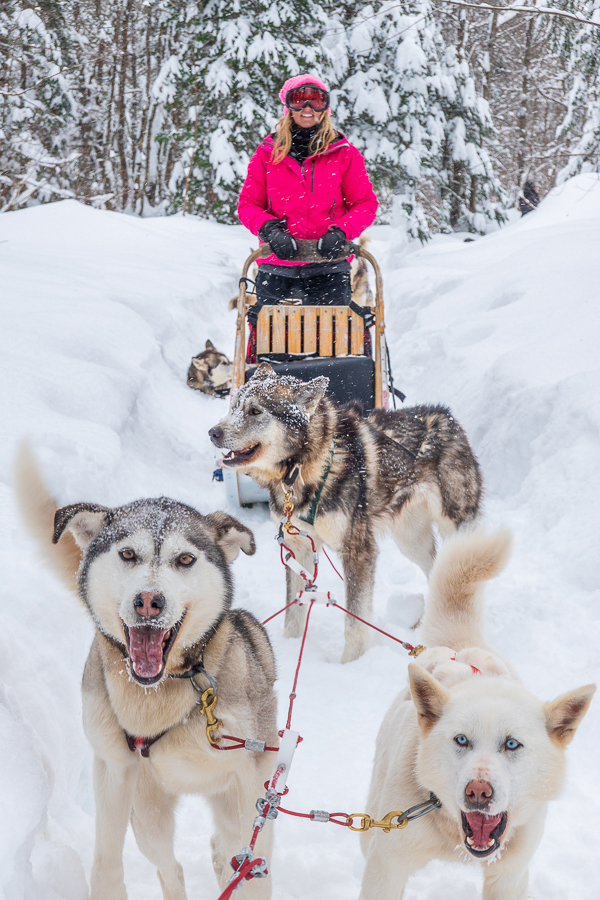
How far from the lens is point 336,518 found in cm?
337

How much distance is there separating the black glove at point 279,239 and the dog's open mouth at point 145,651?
343 cm

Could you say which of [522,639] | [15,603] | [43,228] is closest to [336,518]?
[522,639]

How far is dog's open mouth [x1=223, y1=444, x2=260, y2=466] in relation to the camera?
329 cm

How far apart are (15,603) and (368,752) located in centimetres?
144

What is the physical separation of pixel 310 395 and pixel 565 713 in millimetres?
2109

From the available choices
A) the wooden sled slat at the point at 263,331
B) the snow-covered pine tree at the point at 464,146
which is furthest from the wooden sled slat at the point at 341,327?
the snow-covered pine tree at the point at 464,146

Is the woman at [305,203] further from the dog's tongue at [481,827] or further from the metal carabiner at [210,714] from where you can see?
the dog's tongue at [481,827]

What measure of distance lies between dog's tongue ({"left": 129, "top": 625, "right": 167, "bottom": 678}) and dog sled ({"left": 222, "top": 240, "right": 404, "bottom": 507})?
2744 mm

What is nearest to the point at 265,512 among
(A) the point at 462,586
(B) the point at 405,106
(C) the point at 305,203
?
(C) the point at 305,203

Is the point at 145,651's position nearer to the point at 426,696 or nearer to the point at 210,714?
→ the point at 210,714

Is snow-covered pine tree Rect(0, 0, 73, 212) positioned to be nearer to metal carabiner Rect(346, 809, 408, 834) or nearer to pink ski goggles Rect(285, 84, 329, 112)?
pink ski goggles Rect(285, 84, 329, 112)

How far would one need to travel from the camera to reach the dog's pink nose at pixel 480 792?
1324mm

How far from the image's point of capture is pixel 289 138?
4645mm

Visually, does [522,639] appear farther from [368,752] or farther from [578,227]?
[578,227]
